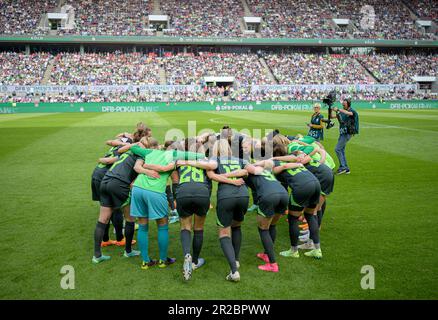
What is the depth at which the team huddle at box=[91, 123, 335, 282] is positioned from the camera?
4.91 m

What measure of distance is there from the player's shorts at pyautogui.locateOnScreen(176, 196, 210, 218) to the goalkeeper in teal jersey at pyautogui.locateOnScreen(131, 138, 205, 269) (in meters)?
0.36

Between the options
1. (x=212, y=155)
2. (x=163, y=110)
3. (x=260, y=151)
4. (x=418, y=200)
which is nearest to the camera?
(x=212, y=155)

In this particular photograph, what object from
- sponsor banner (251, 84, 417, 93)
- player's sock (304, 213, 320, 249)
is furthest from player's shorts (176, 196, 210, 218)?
sponsor banner (251, 84, 417, 93)

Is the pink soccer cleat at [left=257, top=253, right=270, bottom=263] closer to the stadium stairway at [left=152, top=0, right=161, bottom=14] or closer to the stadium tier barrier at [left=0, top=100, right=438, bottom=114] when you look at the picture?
the stadium tier barrier at [left=0, top=100, right=438, bottom=114]

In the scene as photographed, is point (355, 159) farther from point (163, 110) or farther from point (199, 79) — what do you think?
point (199, 79)

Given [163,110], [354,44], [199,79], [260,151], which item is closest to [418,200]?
[260,151]

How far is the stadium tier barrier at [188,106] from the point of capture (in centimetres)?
→ 4041

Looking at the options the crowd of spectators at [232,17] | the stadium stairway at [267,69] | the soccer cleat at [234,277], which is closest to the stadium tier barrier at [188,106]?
the stadium stairway at [267,69]

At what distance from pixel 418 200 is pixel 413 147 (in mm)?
8068

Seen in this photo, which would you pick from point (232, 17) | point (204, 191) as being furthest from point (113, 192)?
point (232, 17)

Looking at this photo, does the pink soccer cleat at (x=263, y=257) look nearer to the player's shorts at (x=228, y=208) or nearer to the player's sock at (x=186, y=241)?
the player's shorts at (x=228, y=208)

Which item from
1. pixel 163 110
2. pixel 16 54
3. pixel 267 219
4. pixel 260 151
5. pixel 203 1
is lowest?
pixel 163 110
